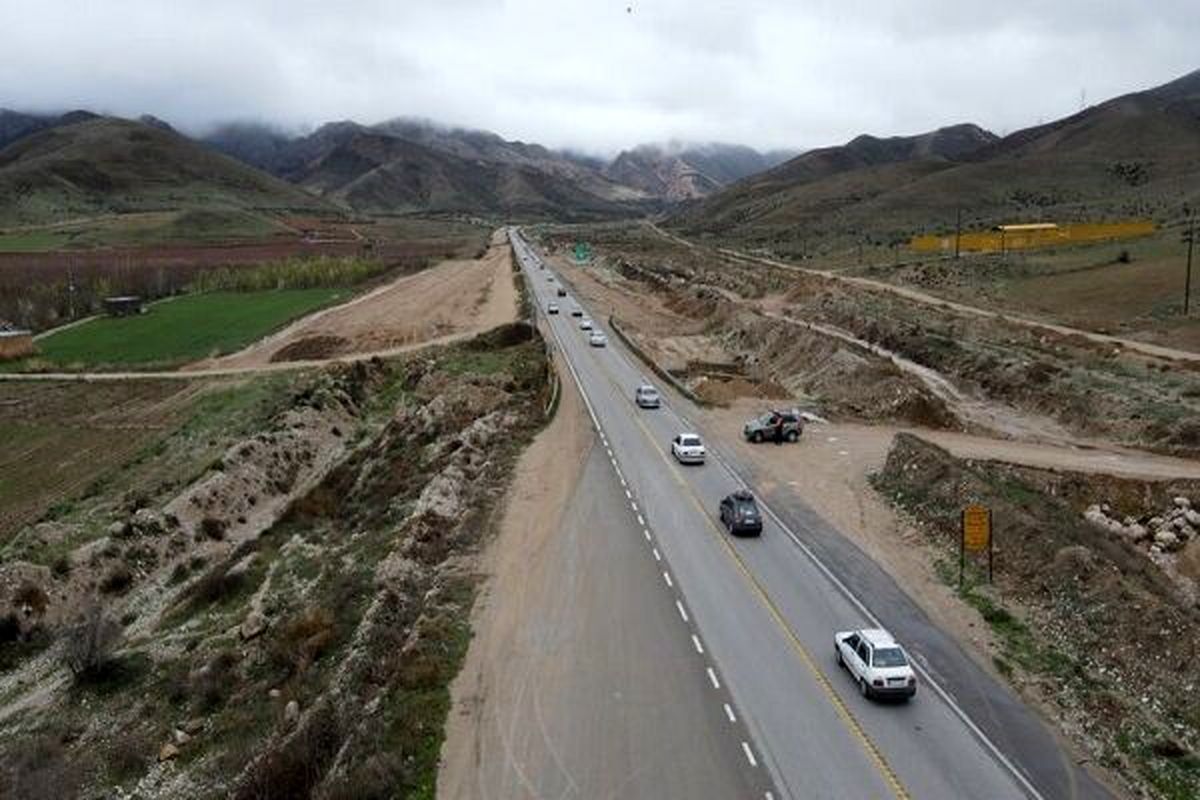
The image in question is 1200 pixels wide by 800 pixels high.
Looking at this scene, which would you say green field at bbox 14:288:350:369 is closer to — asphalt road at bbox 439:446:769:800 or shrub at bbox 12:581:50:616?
shrub at bbox 12:581:50:616

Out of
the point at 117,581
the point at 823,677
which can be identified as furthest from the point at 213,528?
the point at 823,677

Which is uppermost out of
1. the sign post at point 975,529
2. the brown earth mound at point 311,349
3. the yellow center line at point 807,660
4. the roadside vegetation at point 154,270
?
the roadside vegetation at point 154,270

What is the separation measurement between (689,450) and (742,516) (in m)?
11.8

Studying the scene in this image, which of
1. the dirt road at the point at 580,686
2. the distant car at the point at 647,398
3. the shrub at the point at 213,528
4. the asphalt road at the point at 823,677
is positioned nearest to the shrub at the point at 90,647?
the dirt road at the point at 580,686

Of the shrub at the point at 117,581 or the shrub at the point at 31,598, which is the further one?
the shrub at the point at 117,581

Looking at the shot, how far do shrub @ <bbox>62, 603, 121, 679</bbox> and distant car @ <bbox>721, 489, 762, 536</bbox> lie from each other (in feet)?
68.8

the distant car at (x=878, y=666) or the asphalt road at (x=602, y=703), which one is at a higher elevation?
the distant car at (x=878, y=666)

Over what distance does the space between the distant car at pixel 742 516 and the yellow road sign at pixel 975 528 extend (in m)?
7.61

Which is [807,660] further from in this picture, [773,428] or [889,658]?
[773,428]

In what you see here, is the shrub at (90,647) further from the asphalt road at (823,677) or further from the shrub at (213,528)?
the asphalt road at (823,677)

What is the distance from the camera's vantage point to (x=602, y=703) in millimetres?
26250

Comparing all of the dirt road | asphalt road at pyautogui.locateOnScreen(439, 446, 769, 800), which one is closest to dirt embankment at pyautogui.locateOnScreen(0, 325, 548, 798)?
the dirt road

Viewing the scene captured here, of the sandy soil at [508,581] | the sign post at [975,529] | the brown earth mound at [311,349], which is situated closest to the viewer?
the sandy soil at [508,581]

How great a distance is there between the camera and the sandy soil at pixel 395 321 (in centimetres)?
8950
